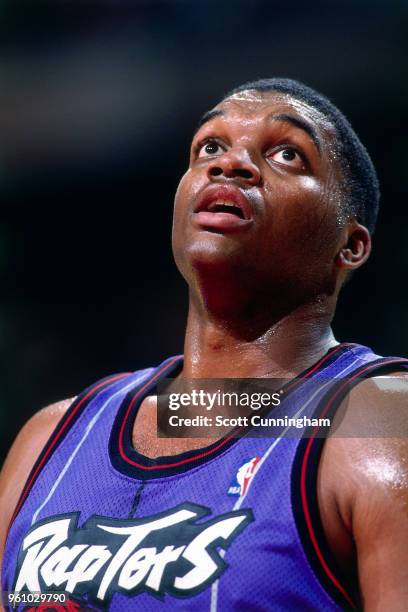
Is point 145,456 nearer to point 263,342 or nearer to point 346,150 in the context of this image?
point 263,342

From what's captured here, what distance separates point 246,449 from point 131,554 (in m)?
0.38

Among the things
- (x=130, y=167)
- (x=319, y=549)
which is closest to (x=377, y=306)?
(x=130, y=167)

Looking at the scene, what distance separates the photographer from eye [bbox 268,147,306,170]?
2432mm

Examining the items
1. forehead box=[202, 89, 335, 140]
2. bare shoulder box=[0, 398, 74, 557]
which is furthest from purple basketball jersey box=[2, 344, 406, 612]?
forehead box=[202, 89, 335, 140]

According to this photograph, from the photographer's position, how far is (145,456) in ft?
7.28

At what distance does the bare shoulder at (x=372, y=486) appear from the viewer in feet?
5.54

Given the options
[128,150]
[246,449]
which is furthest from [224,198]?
[128,150]

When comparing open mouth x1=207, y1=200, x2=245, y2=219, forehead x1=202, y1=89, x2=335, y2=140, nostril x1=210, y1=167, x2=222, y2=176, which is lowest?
open mouth x1=207, y1=200, x2=245, y2=219

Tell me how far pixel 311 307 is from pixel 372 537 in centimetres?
85

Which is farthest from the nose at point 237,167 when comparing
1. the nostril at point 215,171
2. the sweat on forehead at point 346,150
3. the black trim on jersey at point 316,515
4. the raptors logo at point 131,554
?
the raptors logo at point 131,554

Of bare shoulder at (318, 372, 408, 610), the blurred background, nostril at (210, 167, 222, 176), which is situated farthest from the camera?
the blurred background

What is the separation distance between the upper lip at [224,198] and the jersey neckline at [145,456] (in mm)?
471

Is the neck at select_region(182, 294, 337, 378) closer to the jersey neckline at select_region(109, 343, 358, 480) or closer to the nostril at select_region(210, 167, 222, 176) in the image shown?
the jersey neckline at select_region(109, 343, 358, 480)

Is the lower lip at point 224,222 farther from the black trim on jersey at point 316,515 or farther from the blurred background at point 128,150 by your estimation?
the blurred background at point 128,150
